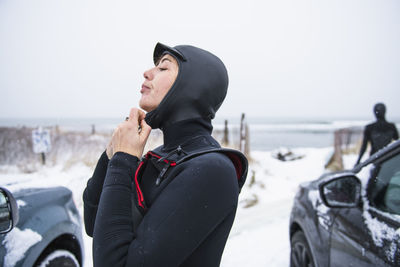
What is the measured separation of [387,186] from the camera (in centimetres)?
170

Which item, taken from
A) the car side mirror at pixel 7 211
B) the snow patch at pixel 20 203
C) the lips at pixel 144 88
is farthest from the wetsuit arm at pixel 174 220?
the snow patch at pixel 20 203

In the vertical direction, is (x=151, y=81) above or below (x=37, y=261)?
above

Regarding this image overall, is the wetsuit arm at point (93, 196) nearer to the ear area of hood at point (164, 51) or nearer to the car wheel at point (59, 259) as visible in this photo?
the ear area of hood at point (164, 51)

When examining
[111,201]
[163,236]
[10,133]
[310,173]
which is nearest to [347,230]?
[163,236]

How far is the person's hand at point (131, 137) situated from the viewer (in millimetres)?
1118

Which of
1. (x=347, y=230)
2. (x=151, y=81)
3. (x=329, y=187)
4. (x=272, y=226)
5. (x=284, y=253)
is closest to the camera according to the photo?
(x=151, y=81)

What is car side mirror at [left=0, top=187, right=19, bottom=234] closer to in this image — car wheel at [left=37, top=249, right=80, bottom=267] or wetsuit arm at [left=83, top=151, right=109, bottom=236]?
wetsuit arm at [left=83, top=151, right=109, bottom=236]

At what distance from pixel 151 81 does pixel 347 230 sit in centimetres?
159

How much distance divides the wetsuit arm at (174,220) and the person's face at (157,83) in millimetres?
372

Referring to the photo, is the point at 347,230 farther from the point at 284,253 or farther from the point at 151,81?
the point at 284,253

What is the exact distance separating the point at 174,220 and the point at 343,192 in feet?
5.24

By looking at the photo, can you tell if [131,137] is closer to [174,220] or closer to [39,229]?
[174,220]

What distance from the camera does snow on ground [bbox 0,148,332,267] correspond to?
135 inches

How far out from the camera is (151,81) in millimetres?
1265
